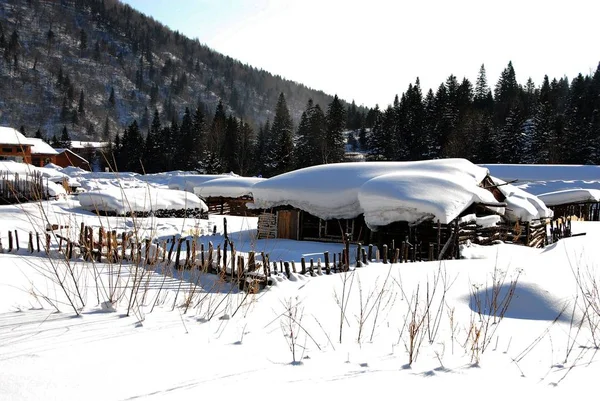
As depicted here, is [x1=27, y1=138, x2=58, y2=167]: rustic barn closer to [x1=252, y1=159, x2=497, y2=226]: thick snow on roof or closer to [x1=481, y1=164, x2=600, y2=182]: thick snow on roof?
[x1=252, y1=159, x2=497, y2=226]: thick snow on roof

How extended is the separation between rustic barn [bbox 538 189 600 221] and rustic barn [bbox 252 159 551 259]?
345 inches

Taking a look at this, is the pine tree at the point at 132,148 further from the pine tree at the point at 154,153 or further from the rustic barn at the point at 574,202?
the rustic barn at the point at 574,202

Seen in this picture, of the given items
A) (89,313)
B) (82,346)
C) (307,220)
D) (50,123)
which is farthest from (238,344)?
(50,123)

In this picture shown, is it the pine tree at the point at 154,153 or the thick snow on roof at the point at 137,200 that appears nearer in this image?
the thick snow on roof at the point at 137,200

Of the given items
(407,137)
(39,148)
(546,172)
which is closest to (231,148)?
(39,148)

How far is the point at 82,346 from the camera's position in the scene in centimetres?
383

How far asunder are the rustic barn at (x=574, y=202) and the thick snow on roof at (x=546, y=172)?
565cm

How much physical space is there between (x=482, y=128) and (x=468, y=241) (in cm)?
4352

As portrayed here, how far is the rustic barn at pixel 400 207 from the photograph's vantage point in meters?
15.6

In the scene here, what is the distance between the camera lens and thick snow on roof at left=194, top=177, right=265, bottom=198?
33.8 metres

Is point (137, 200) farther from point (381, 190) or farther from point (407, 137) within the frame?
point (407, 137)

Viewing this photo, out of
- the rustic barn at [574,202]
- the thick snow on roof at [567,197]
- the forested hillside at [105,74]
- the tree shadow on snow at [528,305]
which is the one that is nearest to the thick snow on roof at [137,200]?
the tree shadow on snow at [528,305]

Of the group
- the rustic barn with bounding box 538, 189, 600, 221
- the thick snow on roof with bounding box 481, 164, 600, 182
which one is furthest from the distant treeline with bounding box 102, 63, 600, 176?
the rustic barn with bounding box 538, 189, 600, 221

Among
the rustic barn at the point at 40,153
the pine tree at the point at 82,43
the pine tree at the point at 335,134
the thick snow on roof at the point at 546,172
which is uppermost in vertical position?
the pine tree at the point at 82,43
